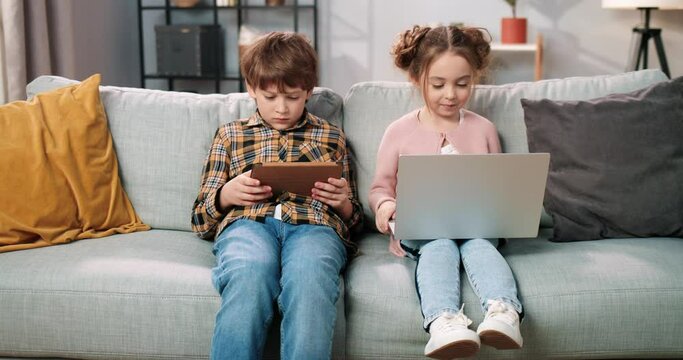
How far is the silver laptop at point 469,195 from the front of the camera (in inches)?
66.9

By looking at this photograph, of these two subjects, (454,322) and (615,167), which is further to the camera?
(615,167)

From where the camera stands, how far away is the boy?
159 centimetres

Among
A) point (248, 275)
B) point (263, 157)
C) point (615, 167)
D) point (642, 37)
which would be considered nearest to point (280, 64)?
point (263, 157)

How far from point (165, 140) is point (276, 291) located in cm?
71

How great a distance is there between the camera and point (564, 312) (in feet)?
5.59

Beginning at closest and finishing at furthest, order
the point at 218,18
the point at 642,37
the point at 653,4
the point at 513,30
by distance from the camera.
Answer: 1. the point at 653,4
2. the point at 642,37
3. the point at 513,30
4. the point at 218,18

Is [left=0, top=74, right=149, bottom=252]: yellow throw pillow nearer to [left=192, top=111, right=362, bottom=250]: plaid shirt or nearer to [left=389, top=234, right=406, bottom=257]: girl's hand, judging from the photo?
[left=192, top=111, right=362, bottom=250]: plaid shirt

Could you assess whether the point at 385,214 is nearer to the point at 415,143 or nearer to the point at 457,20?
the point at 415,143

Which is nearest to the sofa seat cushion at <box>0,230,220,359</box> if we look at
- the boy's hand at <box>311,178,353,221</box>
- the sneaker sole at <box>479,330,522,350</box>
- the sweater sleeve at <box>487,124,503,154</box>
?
the boy's hand at <box>311,178,353,221</box>

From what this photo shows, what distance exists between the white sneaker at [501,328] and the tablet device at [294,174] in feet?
1.53

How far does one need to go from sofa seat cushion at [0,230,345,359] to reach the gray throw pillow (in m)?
0.70

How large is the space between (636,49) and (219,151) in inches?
125

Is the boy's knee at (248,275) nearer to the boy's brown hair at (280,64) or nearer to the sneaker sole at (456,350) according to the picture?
the sneaker sole at (456,350)

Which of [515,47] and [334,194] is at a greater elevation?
[515,47]
